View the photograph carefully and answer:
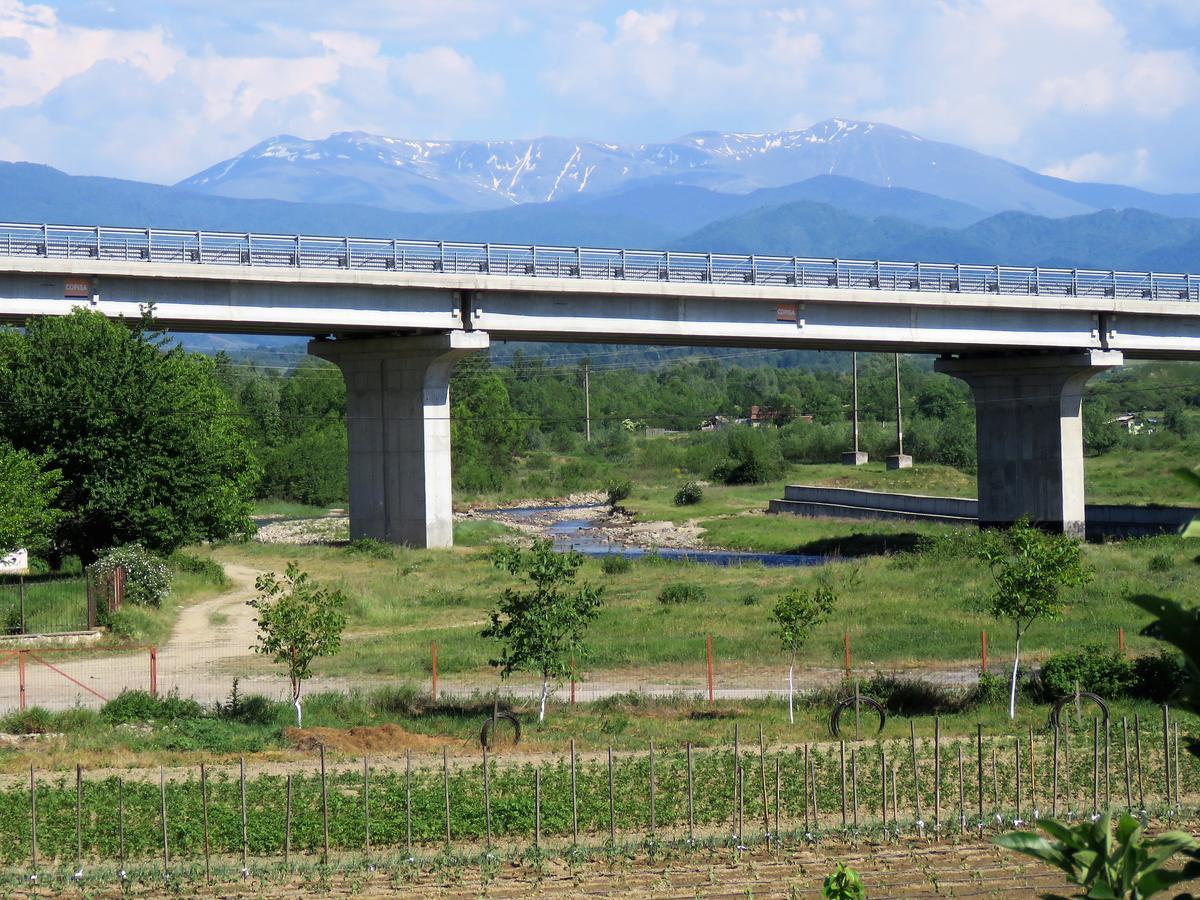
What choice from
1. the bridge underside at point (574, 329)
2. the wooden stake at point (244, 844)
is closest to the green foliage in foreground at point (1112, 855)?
the wooden stake at point (244, 844)

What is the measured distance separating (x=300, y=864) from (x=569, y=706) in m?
11.8

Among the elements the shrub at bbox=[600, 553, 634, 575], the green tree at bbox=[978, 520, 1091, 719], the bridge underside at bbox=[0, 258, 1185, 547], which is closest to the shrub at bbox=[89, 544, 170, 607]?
the bridge underside at bbox=[0, 258, 1185, 547]

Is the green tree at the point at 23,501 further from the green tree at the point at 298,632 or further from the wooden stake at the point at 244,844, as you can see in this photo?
the wooden stake at the point at 244,844

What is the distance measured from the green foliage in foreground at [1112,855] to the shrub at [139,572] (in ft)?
137

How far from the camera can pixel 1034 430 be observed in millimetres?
71188

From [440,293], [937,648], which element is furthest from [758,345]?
[937,648]

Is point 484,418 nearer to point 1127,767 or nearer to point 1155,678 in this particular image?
point 1155,678

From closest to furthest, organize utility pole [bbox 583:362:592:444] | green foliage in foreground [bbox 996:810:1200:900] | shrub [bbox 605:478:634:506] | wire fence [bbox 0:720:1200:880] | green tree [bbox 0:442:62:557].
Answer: green foliage in foreground [bbox 996:810:1200:900]
wire fence [bbox 0:720:1200:880]
green tree [bbox 0:442:62:557]
shrub [bbox 605:478:634:506]
utility pole [bbox 583:362:592:444]

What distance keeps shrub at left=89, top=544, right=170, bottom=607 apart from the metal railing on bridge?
35.9 ft

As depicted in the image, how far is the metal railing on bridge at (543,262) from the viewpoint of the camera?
172 feet

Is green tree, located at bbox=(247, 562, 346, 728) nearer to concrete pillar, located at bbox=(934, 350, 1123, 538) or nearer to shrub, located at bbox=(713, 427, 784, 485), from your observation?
concrete pillar, located at bbox=(934, 350, 1123, 538)

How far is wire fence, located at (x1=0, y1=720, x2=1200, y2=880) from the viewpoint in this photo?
63.0 feet

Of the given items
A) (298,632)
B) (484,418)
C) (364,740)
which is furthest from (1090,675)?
(484,418)

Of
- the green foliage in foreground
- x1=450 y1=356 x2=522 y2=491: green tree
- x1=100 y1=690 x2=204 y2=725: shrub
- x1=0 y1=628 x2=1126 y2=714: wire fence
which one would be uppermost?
x1=450 y1=356 x2=522 y2=491: green tree
